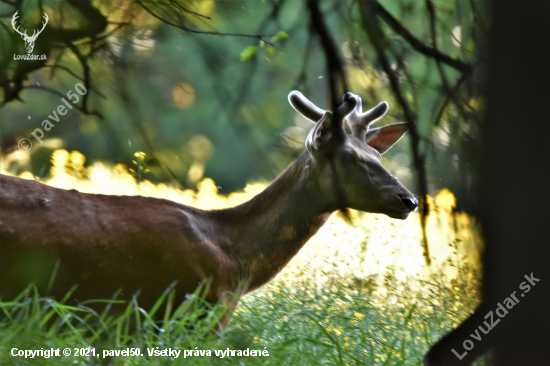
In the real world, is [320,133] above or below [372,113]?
below

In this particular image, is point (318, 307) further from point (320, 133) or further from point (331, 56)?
point (331, 56)

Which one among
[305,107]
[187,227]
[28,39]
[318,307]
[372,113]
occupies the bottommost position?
[187,227]

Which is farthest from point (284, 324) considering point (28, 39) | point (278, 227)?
point (28, 39)

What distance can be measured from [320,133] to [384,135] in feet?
2.35

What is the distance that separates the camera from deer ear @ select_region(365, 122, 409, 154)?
3.84 m

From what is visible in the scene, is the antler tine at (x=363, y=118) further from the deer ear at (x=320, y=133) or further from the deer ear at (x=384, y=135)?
the deer ear at (x=320, y=133)

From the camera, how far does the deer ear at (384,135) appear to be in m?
3.84

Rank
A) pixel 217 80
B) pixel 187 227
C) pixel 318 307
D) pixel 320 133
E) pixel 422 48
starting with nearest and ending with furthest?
pixel 422 48 → pixel 187 227 → pixel 320 133 → pixel 318 307 → pixel 217 80

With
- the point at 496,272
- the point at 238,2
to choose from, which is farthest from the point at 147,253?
the point at 238,2

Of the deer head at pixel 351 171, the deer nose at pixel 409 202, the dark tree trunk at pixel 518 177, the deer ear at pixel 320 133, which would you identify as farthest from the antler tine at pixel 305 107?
the dark tree trunk at pixel 518 177

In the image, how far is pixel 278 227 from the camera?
338 cm

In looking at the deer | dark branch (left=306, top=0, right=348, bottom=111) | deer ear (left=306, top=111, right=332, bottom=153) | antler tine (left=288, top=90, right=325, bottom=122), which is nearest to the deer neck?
the deer

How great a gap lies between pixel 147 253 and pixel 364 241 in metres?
2.13

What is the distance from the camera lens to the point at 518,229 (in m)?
2.05
